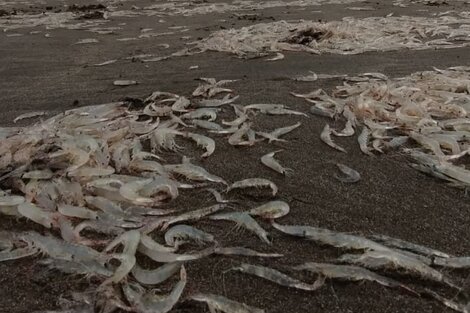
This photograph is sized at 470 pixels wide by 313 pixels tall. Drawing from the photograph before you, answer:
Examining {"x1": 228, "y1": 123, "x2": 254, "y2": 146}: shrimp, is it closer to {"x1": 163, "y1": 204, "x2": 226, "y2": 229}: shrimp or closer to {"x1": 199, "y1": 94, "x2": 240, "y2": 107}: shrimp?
{"x1": 199, "y1": 94, "x2": 240, "y2": 107}: shrimp

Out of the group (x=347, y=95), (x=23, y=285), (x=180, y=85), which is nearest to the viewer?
(x=23, y=285)

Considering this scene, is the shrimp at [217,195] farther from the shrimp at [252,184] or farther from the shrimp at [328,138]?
the shrimp at [328,138]

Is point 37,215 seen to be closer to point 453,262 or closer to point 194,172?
point 194,172

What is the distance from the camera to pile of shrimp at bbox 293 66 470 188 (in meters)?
4.11

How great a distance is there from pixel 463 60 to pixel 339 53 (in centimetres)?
180

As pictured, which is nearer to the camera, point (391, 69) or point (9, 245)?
point (9, 245)

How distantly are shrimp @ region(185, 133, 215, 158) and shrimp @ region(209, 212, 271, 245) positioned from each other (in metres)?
1.03

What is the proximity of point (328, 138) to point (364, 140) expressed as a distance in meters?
0.30

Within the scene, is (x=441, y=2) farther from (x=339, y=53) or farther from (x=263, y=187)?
(x=263, y=187)

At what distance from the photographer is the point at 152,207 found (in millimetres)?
3393

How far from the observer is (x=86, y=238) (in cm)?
307

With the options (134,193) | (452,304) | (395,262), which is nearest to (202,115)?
(134,193)

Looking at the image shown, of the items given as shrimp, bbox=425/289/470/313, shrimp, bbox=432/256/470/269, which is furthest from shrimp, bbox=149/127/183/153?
shrimp, bbox=425/289/470/313

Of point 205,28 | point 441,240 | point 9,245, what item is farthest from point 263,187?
point 205,28
